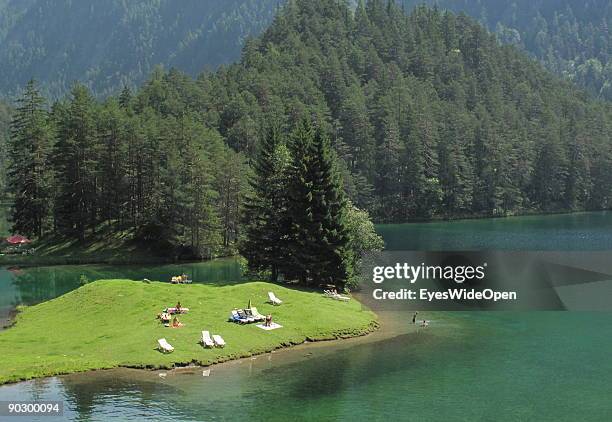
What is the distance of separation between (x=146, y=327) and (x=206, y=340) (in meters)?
5.86

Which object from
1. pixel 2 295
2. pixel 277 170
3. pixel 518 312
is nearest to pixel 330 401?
pixel 518 312

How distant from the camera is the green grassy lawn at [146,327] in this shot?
49244mm

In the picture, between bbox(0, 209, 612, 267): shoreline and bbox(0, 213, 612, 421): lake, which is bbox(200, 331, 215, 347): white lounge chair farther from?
bbox(0, 209, 612, 267): shoreline

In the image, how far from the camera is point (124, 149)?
126m

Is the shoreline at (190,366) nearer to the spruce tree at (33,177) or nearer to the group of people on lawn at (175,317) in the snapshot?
the group of people on lawn at (175,317)

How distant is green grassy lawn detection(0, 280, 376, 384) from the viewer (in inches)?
1939

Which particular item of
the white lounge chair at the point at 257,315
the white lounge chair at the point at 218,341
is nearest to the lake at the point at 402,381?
the white lounge chair at the point at 218,341


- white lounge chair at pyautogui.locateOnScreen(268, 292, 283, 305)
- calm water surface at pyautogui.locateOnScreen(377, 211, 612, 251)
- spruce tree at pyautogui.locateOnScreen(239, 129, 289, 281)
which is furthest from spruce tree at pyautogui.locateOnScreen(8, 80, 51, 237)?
white lounge chair at pyautogui.locateOnScreen(268, 292, 283, 305)

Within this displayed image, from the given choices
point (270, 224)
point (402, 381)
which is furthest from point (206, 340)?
point (270, 224)

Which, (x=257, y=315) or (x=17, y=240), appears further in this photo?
(x=17, y=240)

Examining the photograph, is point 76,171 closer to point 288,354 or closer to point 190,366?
point 288,354

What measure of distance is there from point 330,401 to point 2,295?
5401 centimetres

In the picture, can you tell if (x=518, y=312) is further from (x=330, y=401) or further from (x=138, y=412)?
(x=138, y=412)

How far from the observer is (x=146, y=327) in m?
55.1
